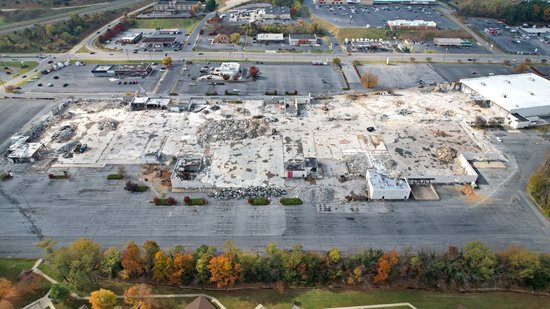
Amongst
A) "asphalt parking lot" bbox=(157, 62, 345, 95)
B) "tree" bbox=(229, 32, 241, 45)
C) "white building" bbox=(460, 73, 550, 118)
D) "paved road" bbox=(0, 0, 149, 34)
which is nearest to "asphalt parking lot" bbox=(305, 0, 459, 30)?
"tree" bbox=(229, 32, 241, 45)

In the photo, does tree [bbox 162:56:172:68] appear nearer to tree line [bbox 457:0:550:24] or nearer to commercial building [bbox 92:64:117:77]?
commercial building [bbox 92:64:117:77]

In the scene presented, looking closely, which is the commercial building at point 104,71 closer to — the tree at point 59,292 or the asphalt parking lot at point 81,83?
the asphalt parking lot at point 81,83

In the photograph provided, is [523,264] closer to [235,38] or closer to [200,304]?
[200,304]

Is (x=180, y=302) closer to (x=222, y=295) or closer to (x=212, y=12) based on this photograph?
(x=222, y=295)

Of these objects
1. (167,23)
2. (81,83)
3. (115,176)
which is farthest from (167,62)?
(115,176)

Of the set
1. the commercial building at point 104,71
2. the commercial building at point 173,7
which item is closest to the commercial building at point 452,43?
the commercial building at point 173,7
